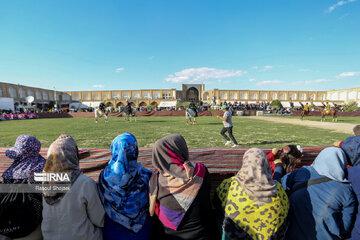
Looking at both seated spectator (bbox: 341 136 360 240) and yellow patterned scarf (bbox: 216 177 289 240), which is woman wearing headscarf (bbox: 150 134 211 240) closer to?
yellow patterned scarf (bbox: 216 177 289 240)

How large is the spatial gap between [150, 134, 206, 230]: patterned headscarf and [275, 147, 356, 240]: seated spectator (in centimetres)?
109

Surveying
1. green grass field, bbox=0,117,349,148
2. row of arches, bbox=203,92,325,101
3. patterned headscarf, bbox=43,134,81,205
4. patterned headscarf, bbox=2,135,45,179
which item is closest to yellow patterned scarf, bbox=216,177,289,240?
patterned headscarf, bbox=43,134,81,205

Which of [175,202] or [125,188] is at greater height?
[125,188]

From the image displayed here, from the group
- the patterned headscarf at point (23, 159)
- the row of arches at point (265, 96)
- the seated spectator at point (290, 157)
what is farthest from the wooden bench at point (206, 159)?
the row of arches at point (265, 96)

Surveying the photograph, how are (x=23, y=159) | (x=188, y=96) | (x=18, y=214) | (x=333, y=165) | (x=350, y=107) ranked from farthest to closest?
(x=188, y=96) → (x=350, y=107) → (x=23, y=159) → (x=333, y=165) → (x=18, y=214)

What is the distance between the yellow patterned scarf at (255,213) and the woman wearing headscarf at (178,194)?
0.84 ft

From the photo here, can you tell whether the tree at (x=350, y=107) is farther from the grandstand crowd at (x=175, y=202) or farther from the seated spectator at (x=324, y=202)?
the grandstand crowd at (x=175, y=202)

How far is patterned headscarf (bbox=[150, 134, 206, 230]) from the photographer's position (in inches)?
64.0

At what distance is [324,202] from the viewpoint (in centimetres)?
166

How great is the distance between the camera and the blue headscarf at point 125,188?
1.65 meters

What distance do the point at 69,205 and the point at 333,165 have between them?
2555mm

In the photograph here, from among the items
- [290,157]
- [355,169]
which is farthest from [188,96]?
[355,169]

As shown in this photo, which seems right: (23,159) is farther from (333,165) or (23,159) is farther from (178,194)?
(333,165)

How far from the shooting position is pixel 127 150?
1.75 metres
